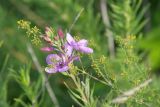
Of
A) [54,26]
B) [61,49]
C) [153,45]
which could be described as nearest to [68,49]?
[61,49]

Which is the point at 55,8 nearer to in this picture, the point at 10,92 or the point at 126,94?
the point at 10,92

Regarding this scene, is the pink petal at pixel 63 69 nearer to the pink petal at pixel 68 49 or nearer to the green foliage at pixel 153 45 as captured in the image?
the pink petal at pixel 68 49

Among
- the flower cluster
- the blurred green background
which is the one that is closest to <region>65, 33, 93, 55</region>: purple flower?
the flower cluster

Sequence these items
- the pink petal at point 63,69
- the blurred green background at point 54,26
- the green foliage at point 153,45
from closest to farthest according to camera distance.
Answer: the pink petal at point 63,69 → the blurred green background at point 54,26 → the green foliage at point 153,45

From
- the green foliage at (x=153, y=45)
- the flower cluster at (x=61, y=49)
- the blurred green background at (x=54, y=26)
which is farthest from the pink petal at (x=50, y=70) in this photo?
the green foliage at (x=153, y=45)

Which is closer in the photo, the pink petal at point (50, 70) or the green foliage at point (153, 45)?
the pink petal at point (50, 70)

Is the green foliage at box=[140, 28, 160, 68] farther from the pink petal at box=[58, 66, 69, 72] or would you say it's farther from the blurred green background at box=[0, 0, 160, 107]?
the pink petal at box=[58, 66, 69, 72]
